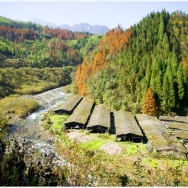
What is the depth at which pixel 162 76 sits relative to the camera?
1939 inches

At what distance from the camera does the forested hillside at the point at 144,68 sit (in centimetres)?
4762

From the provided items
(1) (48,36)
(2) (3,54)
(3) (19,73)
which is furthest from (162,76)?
(1) (48,36)

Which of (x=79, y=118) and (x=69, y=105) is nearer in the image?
(x=79, y=118)

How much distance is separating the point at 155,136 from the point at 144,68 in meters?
22.8

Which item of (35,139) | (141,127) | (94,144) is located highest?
(141,127)

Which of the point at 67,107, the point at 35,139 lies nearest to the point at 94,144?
the point at 35,139

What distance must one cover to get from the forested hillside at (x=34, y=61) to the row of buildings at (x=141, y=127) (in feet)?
92.1

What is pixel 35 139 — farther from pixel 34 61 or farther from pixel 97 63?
pixel 34 61

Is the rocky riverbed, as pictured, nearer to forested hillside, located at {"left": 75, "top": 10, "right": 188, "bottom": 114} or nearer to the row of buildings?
the row of buildings

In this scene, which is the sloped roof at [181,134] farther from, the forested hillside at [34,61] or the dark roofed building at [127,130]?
the forested hillside at [34,61]

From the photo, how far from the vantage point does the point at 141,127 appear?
4009cm

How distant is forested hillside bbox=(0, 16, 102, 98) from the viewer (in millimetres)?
75088

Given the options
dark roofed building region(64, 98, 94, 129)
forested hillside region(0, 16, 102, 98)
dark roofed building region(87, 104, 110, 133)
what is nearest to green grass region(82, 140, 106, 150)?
dark roofed building region(87, 104, 110, 133)

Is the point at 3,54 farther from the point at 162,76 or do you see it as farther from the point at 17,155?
the point at 17,155
